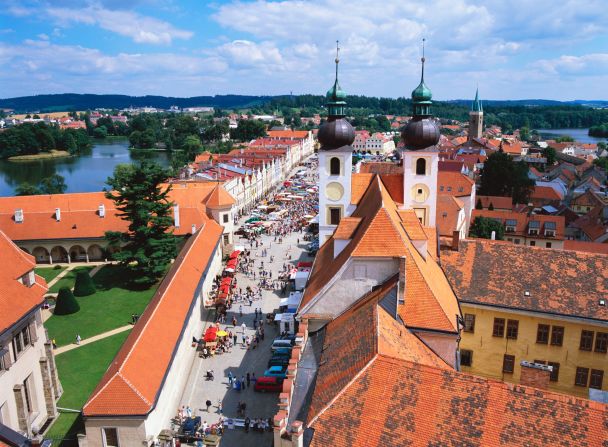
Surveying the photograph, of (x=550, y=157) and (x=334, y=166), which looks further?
(x=550, y=157)

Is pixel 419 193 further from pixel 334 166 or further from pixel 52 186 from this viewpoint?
pixel 52 186

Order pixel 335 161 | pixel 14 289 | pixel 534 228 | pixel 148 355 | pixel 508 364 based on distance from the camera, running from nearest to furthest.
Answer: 1. pixel 14 289
2. pixel 148 355
3. pixel 508 364
4. pixel 335 161
5. pixel 534 228

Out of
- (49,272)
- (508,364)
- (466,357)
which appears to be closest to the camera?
(508,364)

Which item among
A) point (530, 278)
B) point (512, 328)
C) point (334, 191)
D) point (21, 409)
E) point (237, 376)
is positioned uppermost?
point (334, 191)

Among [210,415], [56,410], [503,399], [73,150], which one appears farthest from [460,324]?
[73,150]

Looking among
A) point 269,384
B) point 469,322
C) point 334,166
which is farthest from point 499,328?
point 334,166

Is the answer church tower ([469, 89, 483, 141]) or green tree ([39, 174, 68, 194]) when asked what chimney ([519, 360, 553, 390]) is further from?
church tower ([469, 89, 483, 141])

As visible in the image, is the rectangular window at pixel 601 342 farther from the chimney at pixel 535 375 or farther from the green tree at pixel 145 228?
the green tree at pixel 145 228
